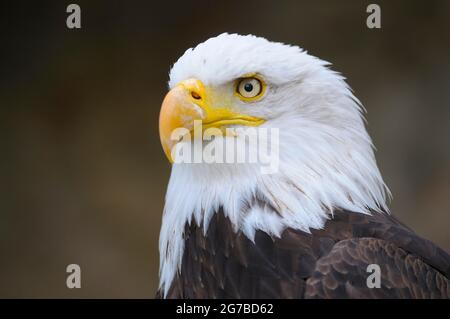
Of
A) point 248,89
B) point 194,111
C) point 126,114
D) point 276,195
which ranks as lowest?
point 276,195

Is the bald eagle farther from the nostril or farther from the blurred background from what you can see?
the blurred background

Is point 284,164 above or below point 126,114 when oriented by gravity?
below

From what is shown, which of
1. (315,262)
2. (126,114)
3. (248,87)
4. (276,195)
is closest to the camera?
(315,262)

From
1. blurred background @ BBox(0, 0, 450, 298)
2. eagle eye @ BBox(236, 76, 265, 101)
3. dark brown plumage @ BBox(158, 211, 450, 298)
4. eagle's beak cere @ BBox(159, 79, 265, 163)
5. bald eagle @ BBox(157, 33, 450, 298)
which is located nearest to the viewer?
dark brown plumage @ BBox(158, 211, 450, 298)

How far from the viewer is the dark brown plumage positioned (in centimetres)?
325

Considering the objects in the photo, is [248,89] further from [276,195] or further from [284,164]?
[276,195]

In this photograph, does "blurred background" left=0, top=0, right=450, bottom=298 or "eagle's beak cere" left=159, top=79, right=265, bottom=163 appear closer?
"eagle's beak cere" left=159, top=79, right=265, bottom=163

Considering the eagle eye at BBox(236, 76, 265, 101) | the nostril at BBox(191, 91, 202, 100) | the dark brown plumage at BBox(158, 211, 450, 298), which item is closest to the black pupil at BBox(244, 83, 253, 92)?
the eagle eye at BBox(236, 76, 265, 101)

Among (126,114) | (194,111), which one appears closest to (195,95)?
(194,111)

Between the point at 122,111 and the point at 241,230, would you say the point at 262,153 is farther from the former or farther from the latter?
the point at 122,111

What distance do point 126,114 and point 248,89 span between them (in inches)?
199

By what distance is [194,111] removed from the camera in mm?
3555

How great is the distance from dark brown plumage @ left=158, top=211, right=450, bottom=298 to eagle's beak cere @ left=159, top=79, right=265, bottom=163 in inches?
16.9

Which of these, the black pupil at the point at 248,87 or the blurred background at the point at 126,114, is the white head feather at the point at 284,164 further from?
the blurred background at the point at 126,114
